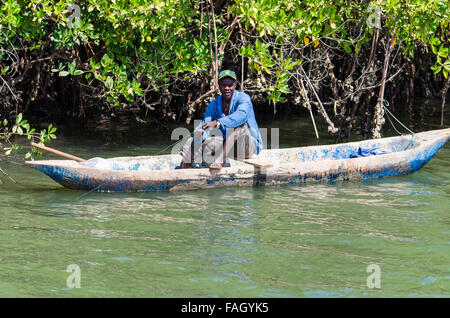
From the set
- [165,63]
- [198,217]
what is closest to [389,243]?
[198,217]

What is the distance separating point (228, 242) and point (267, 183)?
1899mm

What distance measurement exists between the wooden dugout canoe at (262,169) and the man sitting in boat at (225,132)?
0.55ft

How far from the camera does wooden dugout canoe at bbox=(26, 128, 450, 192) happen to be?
6172mm

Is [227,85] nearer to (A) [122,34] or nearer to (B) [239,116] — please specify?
(B) [239,116]

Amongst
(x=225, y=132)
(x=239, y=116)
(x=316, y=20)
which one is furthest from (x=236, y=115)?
(x=316, y=20)

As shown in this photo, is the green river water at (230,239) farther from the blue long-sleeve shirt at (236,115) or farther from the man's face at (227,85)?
the man's face at (227,85)

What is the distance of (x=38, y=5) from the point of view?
757cm

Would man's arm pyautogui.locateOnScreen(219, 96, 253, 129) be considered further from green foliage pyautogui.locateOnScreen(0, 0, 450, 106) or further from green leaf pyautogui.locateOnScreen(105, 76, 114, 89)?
green leaf pyautogui.locateOnScreen(105, 76, 114, 89)

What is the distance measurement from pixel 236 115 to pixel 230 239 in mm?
1861

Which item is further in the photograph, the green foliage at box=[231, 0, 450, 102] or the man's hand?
the green foliage at box=[231, 0, 450, 102]

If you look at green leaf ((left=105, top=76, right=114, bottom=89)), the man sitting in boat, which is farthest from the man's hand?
green leaf ((left=105, top=76, right=114, bottom=89))

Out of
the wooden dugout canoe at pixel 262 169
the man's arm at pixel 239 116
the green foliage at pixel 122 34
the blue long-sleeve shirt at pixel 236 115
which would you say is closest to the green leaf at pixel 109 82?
the green foliage at pixel 122 34

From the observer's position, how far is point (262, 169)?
22.0 feet
